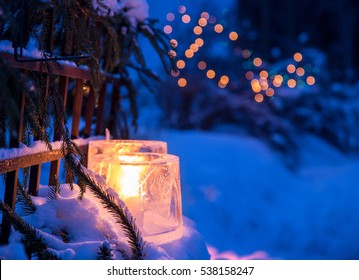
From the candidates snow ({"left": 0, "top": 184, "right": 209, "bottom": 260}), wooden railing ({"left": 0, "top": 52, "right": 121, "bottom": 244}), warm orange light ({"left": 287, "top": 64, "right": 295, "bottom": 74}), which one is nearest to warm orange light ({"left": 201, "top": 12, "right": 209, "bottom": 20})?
warm orange light ({"left": 287, "top": 64, "right": 295, "bottom": 74})

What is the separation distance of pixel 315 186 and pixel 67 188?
5820mm

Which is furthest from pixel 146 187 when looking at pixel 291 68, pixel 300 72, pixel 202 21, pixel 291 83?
pixel 300 72

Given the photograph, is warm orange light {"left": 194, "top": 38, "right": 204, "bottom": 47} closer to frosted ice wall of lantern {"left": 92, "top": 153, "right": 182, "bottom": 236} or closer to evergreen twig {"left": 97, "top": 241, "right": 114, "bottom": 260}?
frosted ice wall of lantern {"left": 92, "top": 153, "right": 182, "bottom": 236}

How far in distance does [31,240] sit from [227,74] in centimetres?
750

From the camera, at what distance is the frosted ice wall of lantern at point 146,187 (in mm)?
1390

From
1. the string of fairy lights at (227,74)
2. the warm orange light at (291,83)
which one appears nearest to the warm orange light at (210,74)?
the string of fairy lights at (227,74)

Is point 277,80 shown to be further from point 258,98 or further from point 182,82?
point 182,82

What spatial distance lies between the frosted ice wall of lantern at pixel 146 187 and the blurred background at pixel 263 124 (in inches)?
92.5

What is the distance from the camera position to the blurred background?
Answer: 5.18 meters

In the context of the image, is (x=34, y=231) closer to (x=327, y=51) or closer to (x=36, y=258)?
(x=36, y=258)

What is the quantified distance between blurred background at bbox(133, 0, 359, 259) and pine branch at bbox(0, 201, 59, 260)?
2.75 m

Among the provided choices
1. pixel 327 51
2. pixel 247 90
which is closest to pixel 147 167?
pixel 247 90

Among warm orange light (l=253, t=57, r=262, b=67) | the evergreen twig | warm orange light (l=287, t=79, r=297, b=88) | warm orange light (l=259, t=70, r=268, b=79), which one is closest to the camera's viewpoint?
the evergreen twig
